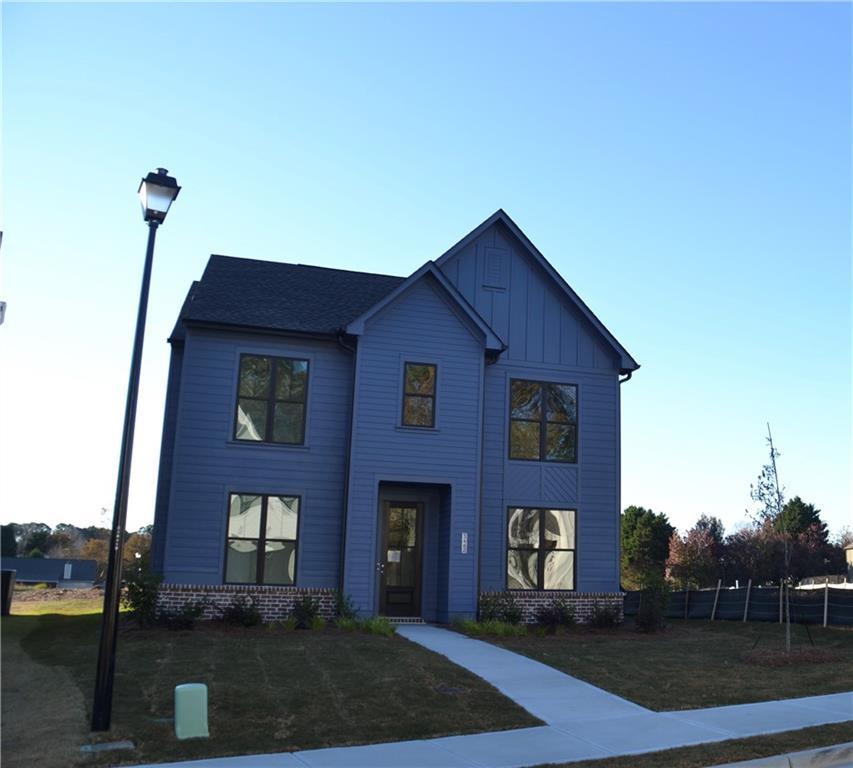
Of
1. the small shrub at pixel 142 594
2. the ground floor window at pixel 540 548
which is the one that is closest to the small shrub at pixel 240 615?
the small shrub at pixel 142 594

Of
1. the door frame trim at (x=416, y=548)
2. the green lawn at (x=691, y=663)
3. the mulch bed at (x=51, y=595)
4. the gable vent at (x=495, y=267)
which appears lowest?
the mulch bed at (x=51, y=595)

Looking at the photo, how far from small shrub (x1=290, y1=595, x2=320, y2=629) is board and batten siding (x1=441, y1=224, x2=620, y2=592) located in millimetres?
4279

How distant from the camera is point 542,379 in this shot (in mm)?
21969

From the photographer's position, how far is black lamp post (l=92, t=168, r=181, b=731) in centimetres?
918

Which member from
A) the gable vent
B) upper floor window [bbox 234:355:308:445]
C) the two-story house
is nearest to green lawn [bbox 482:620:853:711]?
the two-story house

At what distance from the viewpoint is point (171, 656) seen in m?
13.7

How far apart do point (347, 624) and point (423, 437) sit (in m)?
4.61

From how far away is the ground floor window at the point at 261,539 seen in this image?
19234 millimetres

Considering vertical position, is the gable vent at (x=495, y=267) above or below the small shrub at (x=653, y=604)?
above

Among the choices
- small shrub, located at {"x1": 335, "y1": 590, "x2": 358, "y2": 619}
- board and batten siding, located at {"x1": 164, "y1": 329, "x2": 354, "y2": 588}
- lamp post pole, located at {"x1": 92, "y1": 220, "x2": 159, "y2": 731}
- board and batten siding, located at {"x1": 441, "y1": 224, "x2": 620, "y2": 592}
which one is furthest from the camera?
board and batten siding, located at {"x1": 441, "y1": 224, "x2": 620, "y2": 592}

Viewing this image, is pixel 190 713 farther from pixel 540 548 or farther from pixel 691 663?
pixel 540 548

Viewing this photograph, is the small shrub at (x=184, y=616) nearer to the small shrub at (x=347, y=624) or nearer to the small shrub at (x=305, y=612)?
the small shrub at (x=305, y=612)

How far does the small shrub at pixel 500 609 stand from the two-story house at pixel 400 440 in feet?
0.77

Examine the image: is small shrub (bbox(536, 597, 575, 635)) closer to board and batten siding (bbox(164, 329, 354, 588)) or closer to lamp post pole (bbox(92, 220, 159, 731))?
board and batten siding (bbox(164, 329, 354, 588))
